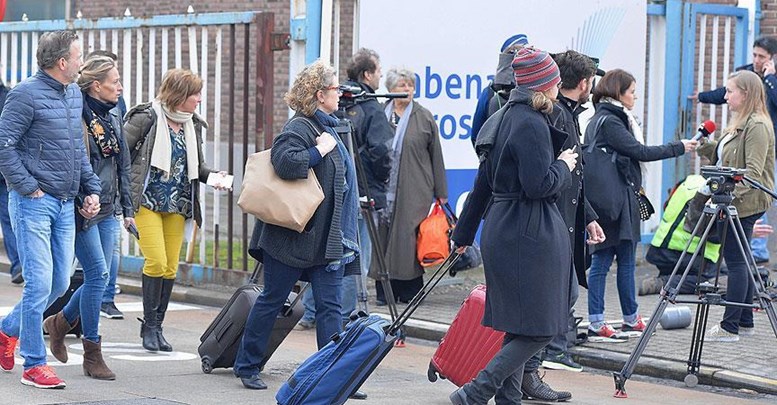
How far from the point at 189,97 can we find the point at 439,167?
8.95ft

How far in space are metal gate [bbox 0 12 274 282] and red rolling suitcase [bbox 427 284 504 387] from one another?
4294 mm

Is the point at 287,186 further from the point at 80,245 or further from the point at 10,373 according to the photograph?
the point at 10,373

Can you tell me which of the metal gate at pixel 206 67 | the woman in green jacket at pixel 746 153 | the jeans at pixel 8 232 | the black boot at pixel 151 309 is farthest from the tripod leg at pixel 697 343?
the jeans at pixel 8 232

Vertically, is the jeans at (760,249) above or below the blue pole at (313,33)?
below

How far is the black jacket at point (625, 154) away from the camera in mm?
9102

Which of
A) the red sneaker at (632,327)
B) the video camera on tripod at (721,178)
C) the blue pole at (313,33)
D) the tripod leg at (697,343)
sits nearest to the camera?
the video camera on tripod at (721,178)

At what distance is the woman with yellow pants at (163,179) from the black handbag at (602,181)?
8.32ft

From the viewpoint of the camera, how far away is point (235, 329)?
7.92 metres

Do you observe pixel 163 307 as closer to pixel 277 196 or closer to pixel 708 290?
pixel 277 196

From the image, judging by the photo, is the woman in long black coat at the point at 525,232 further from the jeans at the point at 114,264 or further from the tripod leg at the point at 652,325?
the jeans at the point at 114,264

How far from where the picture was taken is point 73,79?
737 cm

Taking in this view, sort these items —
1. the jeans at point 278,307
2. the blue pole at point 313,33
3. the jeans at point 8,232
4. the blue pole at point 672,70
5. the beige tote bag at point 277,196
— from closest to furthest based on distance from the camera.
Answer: the beige tote bag at point 277,196 → the jeans at point 278,307 → the blue pole at point 313,33 → the jeans at point 8,232 → the blue pole at point 672,70

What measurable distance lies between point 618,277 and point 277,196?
303cm

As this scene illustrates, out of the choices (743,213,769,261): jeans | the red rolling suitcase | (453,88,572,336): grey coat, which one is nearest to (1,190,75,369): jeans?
the red rolling suitcase
